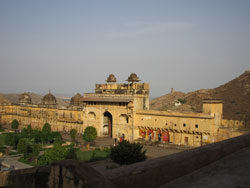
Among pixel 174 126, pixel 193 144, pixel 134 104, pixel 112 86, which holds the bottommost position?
pixel 193 144

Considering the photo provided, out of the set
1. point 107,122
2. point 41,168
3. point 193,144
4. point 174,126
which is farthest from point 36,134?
point 41,168

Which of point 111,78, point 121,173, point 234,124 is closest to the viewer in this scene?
point 121,173

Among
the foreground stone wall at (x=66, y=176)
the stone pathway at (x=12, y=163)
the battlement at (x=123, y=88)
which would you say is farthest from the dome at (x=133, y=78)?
the foreground stone wall at (x=66, y=176)

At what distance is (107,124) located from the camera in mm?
37406

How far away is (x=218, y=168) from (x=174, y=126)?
22.4 meters

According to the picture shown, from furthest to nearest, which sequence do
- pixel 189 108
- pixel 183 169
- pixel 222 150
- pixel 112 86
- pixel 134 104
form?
pixel 189 108
pixel 112 86
pixel 134 104
pixel 222 150
pixel 183 169

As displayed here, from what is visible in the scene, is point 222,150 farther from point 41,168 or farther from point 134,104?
point 134,104

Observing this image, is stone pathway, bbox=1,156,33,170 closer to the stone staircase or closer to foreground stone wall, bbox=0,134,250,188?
the stone staircase

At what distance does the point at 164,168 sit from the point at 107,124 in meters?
31.8

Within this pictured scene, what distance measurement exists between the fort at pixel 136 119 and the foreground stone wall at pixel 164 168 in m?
19.6

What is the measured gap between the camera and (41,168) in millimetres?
5871

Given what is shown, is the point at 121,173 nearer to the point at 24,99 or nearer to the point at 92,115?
the point at 92,115

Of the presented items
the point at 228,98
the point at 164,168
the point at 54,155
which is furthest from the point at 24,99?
the point at 164,168

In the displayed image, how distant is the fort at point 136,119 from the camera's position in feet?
88.1
